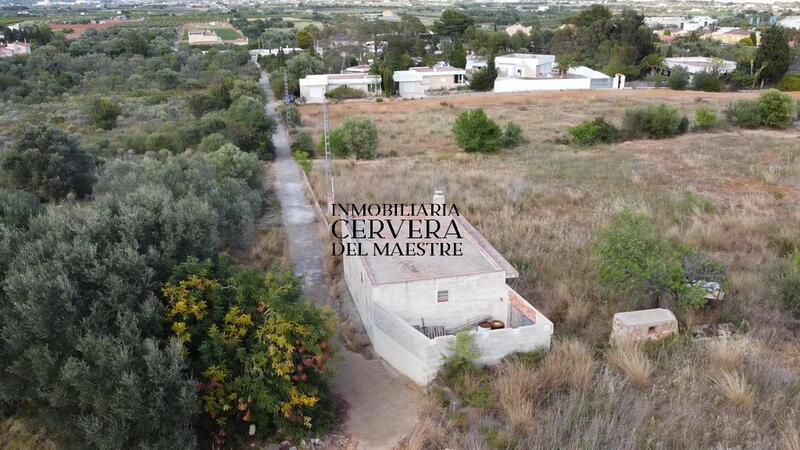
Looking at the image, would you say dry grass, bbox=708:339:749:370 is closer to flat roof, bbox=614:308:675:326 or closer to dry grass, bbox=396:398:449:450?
flat roof, bbox=614:308:675:326

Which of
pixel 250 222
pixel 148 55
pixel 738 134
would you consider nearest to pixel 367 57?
pixel 148 55

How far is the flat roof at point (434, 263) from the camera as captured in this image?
9125 mm

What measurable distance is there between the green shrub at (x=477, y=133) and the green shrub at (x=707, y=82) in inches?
1019

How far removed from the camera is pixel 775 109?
28219 mm

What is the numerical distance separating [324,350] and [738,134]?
27488 millimetres

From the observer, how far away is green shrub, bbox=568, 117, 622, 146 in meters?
25.8

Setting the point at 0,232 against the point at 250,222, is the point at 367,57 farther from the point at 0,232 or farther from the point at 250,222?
the point at 0,232

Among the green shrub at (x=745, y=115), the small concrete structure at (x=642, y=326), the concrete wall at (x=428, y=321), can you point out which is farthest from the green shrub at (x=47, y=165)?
the green shrub at (x=745, y=115)

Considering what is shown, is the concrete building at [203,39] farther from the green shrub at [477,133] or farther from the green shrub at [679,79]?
the green shrub at [477,133]

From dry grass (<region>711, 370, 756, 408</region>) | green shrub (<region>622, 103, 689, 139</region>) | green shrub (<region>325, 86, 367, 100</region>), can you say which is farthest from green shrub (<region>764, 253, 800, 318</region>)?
green shrub (<region>325, 86, 367, 100</region>)

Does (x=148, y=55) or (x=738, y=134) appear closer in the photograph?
(x=738, y=134)

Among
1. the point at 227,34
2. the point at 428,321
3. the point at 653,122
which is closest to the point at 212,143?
the point at 428,321

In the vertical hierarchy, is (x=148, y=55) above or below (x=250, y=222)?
above

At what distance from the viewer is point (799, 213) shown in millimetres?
14984
